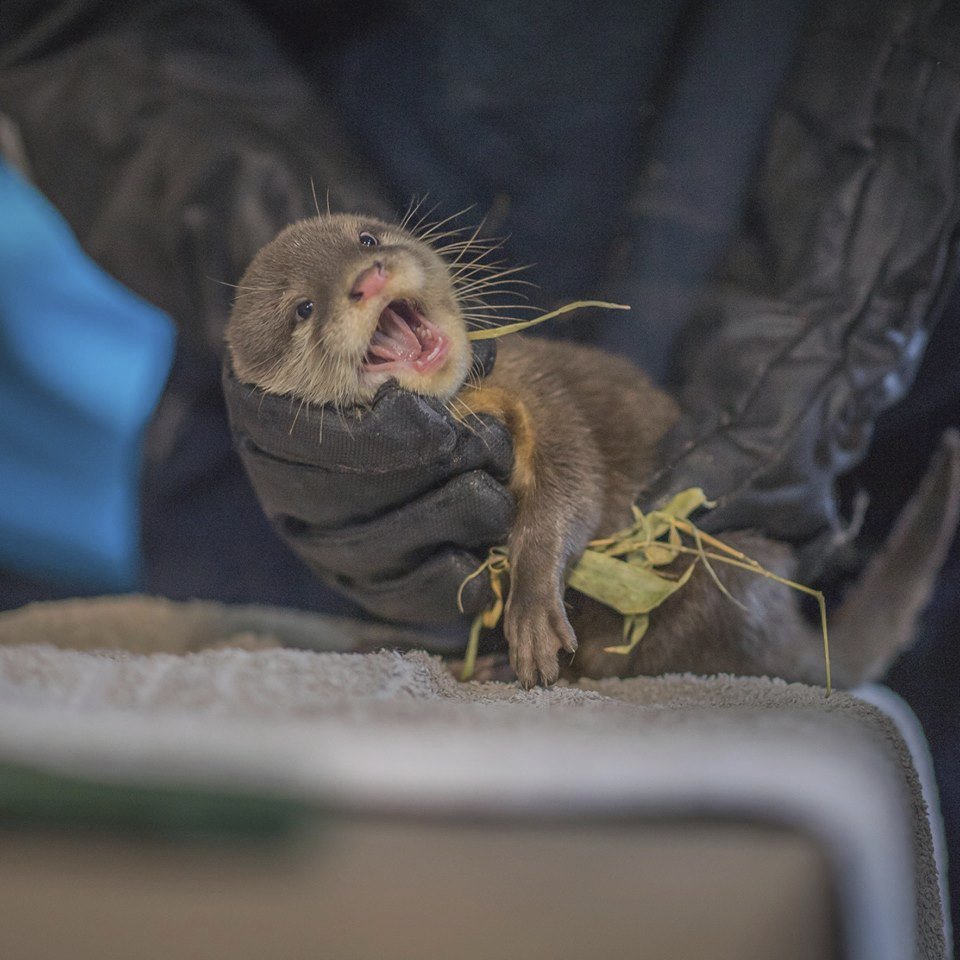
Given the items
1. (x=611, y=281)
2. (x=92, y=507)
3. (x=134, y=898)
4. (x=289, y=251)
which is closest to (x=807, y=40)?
(x=611, y=281)

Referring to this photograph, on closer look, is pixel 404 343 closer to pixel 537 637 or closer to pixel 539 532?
pixel 539 532

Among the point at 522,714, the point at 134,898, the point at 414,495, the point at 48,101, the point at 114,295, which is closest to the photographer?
the point at 134,898

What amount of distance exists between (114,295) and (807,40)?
214 cm

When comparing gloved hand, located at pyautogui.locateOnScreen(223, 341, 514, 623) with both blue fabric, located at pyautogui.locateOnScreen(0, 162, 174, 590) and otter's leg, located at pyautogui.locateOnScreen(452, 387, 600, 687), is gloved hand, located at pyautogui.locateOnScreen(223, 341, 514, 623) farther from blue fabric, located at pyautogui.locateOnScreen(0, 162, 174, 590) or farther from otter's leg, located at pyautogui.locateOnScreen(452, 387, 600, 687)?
blue fabric, located at pyautogui.locateOnScreen(0, 162, 174, 590)

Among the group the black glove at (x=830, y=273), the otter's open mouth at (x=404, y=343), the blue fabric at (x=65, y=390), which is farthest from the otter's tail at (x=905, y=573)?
the blue fabric at (x=65, y=390)

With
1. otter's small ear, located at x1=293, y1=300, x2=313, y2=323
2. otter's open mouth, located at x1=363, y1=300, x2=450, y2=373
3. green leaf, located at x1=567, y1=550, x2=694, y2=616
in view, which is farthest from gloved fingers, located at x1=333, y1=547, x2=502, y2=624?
otter's small ear, located at x1=293, y1=300, x2=313, y2=323

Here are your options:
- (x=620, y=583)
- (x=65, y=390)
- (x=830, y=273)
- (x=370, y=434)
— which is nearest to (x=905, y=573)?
(x=830, y=273)

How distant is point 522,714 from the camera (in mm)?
788

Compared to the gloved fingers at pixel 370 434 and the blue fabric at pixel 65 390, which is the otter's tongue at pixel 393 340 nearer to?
the gloved fingers at pixel 370 434

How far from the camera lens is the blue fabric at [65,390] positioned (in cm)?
263

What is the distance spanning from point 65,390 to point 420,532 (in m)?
2.03

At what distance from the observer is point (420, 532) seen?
1.12 meters

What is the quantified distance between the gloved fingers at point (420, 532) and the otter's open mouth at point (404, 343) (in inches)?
6.2

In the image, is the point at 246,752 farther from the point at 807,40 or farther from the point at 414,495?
the point at 807,40
